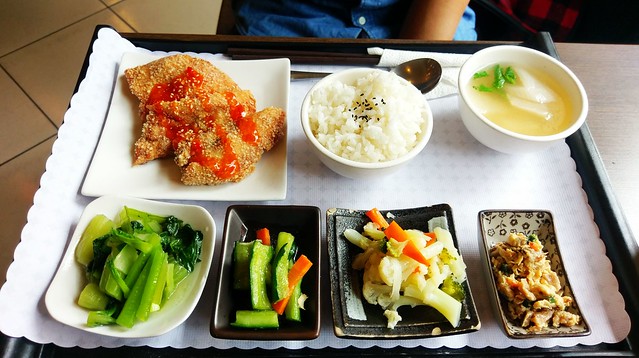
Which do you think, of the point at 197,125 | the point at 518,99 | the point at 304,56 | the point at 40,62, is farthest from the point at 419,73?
the point at 40,62

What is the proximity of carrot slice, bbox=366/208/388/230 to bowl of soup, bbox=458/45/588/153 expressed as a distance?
0.56 metres

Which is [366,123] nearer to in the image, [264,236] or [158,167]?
[264,236]

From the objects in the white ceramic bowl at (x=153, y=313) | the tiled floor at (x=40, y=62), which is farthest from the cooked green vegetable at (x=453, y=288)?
the tiled floor at (x=40, y=62)

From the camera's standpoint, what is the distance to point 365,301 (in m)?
1.45

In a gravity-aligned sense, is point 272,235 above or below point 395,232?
below

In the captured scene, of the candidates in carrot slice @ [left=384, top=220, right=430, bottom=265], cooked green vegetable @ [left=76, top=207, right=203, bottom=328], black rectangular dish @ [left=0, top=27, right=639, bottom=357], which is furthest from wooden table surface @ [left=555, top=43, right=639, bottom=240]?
cooked green vegetable @ [left=76, top=207, right=203, bottom=328]

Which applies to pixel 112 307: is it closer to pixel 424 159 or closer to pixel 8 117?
pixel 424 159

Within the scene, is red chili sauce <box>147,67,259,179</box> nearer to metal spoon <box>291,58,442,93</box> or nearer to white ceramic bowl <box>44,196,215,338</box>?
white ceramic bowl <box>44,196,215,338</box>

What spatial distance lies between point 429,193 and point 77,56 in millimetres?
3370

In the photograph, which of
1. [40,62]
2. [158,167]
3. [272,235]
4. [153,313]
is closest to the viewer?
[153,313]

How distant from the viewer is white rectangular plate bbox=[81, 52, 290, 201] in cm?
163

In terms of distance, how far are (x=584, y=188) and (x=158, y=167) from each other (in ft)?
5.58

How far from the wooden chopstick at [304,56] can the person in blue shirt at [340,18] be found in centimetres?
28

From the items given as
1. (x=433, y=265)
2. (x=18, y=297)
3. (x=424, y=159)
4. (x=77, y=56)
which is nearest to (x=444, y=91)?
(x=424, y=159)
